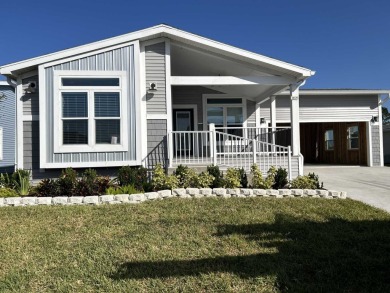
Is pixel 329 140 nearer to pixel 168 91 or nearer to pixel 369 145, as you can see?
pixel 369 145

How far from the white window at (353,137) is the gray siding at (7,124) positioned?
1705cm

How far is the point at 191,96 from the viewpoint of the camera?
1205cm

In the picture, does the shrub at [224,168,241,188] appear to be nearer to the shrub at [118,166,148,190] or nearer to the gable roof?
the shrub at [118,166,148,190]

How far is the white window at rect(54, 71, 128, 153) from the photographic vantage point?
7.87m

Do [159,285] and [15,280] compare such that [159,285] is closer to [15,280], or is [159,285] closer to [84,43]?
[15,280]

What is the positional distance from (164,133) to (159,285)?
5681mm

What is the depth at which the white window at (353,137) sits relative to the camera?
15.3 metres

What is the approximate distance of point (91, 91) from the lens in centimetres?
789

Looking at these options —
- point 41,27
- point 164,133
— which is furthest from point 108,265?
point 41,27

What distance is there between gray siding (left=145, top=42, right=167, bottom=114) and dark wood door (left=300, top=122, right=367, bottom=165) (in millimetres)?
10706

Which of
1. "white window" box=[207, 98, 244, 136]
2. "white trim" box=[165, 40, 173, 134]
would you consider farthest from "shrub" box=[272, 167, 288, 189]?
"white window" box=[207, 98, 244, 136]

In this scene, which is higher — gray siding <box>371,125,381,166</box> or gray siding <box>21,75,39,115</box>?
gray siding <box>21,75,39,115</box>

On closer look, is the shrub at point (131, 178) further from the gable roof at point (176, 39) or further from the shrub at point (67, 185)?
the gable roof at point (176, 39)

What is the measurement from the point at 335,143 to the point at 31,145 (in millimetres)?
14937
